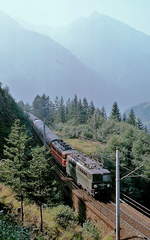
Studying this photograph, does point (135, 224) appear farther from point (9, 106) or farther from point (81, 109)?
point (81, 109)

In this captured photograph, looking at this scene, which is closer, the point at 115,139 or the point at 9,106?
the point at 115,139

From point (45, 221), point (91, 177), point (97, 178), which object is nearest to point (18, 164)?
point (45, 221)

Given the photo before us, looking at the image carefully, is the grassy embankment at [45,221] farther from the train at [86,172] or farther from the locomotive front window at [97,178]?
the locomotive front window at [97,178]

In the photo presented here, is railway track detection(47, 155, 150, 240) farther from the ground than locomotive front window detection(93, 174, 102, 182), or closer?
closer

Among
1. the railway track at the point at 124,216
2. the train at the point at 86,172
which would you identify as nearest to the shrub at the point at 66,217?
the railway track at the point at 124,216

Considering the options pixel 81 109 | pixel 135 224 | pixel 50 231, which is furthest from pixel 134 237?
pixel 81 109

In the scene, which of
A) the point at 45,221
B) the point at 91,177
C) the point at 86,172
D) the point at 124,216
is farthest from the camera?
the point at 86,172

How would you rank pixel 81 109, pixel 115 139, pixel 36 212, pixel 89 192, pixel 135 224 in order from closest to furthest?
1. pixel 135 224
2. pixel 36 212
3. pixel 89 192
4. pixel 115 139
5. pixel 81 109

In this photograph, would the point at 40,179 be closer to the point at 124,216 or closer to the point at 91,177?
the point at 91,177

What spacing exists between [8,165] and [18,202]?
6.25m

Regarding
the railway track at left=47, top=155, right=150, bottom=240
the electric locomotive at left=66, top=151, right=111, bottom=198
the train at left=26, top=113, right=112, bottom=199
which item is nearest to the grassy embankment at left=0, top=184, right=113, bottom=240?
the railway track at left=47, top=155, right=150, bottom=240

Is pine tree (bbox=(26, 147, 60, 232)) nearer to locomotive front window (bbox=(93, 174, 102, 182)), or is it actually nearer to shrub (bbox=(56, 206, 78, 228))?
shrub (bbox=(56, 206, 78, 228))

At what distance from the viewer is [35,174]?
3272 cm

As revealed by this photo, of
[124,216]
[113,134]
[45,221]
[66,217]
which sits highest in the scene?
[113,134]
